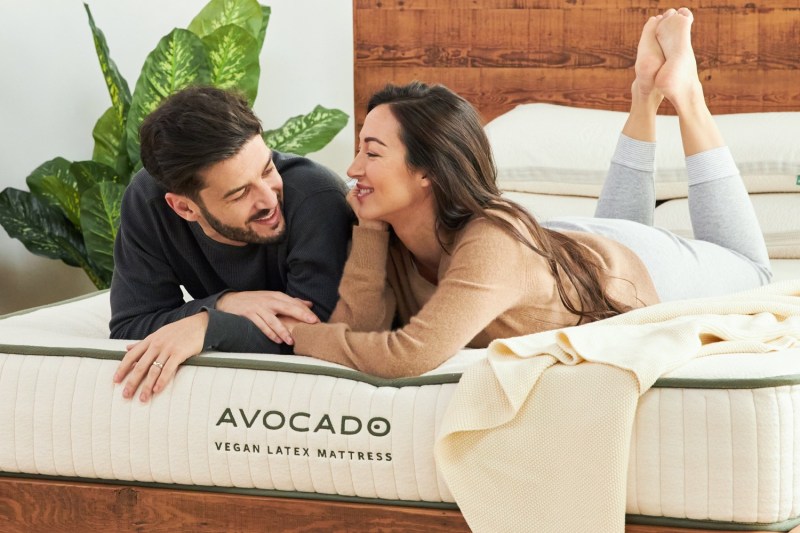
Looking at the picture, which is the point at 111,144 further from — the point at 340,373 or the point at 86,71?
the point at 340,373

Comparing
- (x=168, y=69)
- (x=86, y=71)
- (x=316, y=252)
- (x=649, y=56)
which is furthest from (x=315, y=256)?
(x=86, y=71)

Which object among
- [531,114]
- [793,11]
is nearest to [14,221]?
[531,114]

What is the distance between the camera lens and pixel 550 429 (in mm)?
1181

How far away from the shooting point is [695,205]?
2111 millimetres

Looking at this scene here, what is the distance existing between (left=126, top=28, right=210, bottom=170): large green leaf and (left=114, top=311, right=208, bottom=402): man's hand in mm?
1528

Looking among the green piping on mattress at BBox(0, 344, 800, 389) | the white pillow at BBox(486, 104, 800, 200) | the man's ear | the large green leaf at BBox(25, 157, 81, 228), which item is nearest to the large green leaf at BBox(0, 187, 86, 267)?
the large green leaf at BBox(25, 157, 81, 228)

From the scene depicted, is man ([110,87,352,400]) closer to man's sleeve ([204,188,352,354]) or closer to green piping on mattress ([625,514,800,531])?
man's sleeve ([204,188,352,354])

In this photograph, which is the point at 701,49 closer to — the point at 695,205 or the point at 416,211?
the point at 695,205

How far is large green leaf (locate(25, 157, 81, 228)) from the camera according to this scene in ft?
9.66

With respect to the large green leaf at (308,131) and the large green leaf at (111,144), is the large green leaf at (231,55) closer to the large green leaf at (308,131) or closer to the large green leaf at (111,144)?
the large green leaf at (308,131)

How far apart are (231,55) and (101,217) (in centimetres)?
56

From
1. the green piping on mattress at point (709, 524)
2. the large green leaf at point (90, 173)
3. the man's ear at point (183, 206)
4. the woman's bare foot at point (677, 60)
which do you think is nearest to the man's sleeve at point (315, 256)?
the man's ear at point (183, 206)

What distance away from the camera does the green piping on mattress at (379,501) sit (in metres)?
1.17

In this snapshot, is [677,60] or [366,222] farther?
[677,60]
